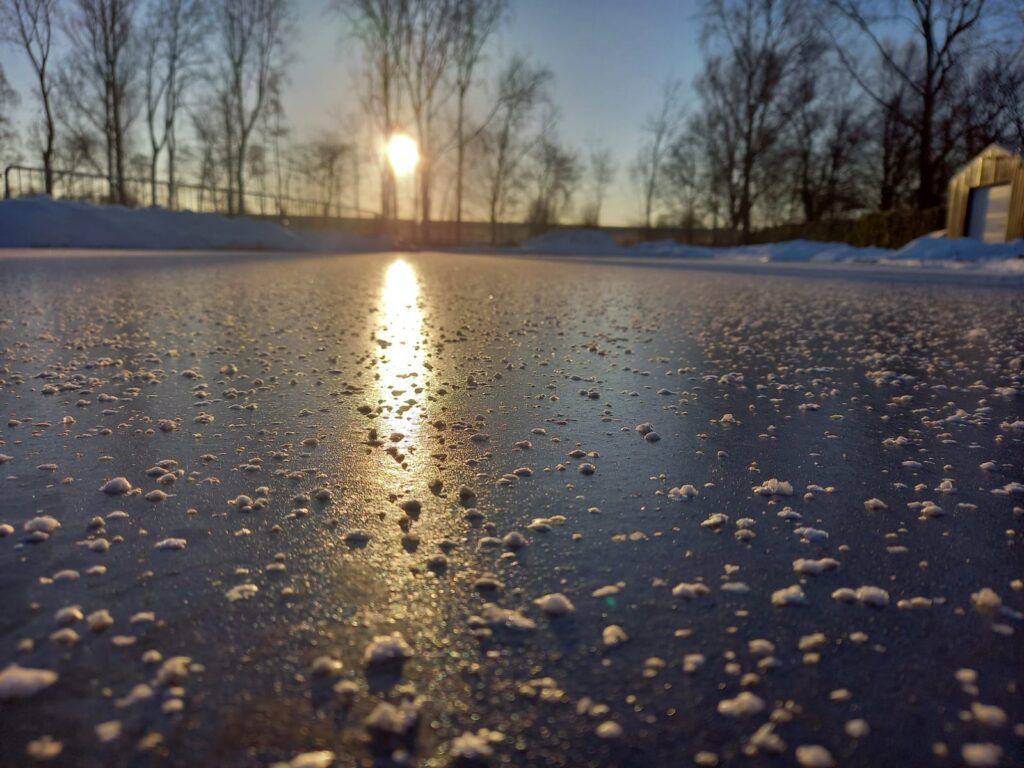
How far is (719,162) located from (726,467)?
3300cm

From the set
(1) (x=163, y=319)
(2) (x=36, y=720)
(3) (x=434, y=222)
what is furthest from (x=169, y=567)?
(3) (x=434, y=222)

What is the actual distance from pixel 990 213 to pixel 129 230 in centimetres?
2177

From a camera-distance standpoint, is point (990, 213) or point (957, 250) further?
point (990, 213)

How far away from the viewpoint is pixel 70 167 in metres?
30.6

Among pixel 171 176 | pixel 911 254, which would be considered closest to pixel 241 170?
pixel 171 176

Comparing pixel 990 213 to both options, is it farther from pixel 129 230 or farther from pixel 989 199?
pixel 129 230

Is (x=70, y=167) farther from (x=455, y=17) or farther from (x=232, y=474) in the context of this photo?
(x=232, y=474)

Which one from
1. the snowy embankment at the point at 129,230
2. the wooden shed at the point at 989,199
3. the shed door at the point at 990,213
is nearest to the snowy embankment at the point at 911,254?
the wooden shed at the point at 989,199

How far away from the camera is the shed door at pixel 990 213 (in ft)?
54.4

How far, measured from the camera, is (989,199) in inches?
679

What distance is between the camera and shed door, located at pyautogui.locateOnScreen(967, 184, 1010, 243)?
1659cm

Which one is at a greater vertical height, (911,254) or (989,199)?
(989,199)

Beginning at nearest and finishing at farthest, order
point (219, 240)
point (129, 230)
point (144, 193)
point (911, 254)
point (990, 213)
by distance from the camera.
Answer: point (129, 230)
point (911, 254)
point (990, 213)
point (219, 240)
point (144, 193)

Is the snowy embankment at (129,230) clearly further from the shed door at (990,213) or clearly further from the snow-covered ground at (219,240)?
the shed door at (990,213)
